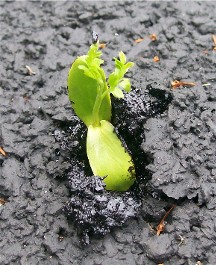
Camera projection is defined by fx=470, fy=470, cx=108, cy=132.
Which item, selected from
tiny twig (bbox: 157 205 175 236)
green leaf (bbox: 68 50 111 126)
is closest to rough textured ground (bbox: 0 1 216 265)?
tiny twig (bbox: 157 205 175 236)

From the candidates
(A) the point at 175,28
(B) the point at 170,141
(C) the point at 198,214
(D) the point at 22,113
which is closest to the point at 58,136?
(D) the point at 22,113

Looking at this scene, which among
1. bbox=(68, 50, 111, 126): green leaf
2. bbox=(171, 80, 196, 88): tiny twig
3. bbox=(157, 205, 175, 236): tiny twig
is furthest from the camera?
bbox=(171, 80, 196, 88): tiny twig

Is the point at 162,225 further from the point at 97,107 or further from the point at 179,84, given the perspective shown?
the point at 179,84

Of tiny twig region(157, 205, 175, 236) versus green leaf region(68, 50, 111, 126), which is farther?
tiny twig region(157, 205, 175, 236)

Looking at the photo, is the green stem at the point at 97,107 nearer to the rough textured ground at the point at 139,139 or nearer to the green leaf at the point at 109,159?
the green leaf at the point at 109,159

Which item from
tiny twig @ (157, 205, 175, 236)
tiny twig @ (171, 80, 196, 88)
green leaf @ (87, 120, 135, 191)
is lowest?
tiny twig @ (157, 205, 175, 236)

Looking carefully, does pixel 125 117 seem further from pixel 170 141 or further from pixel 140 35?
pixel 140 35

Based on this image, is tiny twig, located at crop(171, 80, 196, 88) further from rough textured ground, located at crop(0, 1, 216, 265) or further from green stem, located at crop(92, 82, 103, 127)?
green stem, located at crop(92, 82, 103, 127)

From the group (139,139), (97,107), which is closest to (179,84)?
(139,139)
